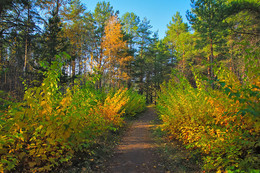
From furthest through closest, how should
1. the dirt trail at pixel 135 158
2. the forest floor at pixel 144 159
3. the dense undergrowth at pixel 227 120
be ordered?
the dirt trail at pixel 135 158, the forest floor at pixel 144 159, the dense undergrowth at pixel 227 120

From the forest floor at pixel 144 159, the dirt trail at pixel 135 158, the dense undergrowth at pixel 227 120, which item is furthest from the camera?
the dirt trail at pixel 135 158

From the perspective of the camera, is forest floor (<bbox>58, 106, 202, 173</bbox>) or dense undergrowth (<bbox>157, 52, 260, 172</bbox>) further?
forest floor (<bbox>58, 106, 202, 173</bbox>)

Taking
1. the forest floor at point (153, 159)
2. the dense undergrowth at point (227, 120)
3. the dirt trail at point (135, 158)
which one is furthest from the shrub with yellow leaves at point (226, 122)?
the dirt trail at point (135, 158)

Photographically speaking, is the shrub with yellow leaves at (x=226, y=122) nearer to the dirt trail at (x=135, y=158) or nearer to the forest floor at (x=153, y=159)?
the forest floor at (x=153, y=159)

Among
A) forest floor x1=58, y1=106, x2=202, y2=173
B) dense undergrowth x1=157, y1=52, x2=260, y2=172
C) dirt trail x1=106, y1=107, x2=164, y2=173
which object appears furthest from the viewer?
dirt trail x1=106, y1=107, x2=164, y2=173

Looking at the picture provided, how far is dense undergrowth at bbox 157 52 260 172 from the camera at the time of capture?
2.17m

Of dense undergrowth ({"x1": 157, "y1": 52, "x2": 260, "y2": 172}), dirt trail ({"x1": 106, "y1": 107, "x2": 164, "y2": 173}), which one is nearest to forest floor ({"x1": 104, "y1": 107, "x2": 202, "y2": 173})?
dirt trail ({"x1": 106, "y1": 107, "x2": 164, "y2": 173})

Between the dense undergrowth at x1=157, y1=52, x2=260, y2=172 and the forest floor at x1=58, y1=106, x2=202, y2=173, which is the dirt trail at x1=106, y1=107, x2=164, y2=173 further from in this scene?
the dense undergrowth at x1=157, y1=52, x2=260, y2=172

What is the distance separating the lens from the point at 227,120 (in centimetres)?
322

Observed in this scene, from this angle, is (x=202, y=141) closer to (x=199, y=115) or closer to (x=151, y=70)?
(x=199, y=115)

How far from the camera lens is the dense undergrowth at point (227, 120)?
7.12ft

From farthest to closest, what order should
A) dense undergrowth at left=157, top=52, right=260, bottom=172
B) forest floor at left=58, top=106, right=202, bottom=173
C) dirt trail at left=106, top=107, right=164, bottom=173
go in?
dirt trail at left=106, top=107, right=164, bottom=173
forest floor at left=58, top=106, right=202, bottom=173
dense undergrowth at left=157, top=52, right=260, bottom=172

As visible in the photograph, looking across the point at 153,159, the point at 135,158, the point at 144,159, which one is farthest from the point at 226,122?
the point at 135,158

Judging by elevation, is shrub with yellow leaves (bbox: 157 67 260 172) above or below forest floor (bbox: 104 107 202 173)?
above
